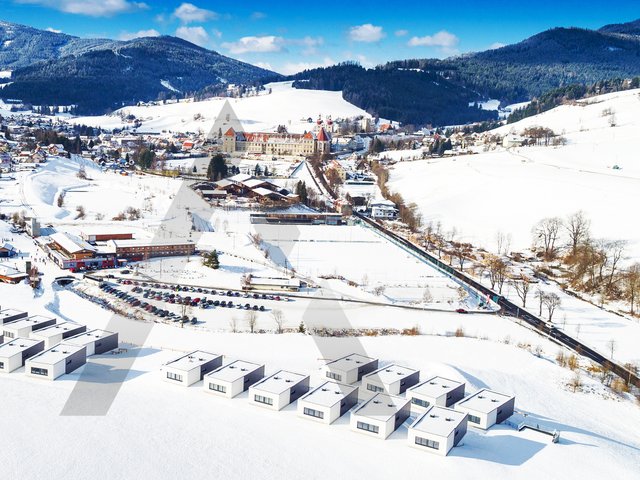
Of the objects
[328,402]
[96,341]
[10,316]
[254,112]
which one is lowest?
[328,402]

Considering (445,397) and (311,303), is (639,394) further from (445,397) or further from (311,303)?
(311,303)

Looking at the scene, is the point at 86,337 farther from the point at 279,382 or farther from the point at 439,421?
the point at 439,421

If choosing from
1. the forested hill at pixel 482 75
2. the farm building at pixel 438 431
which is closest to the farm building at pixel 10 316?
the farm building at pixel 438 431

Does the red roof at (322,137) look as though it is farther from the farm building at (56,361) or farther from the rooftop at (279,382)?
the rooftop at (279,382)

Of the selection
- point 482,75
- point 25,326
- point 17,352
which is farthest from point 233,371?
point 482,75

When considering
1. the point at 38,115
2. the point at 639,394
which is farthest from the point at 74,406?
the point at 38,115

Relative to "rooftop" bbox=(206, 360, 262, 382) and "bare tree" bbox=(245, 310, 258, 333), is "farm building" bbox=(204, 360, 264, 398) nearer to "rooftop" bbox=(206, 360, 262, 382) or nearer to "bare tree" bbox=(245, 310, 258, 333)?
"rooftop" bbox=(206, 360, 262, 382)
